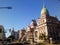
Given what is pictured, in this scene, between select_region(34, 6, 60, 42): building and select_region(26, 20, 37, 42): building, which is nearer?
select_region(34, 6, 60, 42): building

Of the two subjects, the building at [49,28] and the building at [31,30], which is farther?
the building at [31,30]

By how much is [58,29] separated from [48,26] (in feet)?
18.8

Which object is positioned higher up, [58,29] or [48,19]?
[48,19]

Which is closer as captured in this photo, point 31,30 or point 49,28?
point 49,28

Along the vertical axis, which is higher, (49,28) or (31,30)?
(49,28)

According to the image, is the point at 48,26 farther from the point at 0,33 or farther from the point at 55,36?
the point at 0,33

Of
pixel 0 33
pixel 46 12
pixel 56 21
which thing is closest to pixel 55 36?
pixel 56 21

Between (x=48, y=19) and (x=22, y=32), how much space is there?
24.0 meters

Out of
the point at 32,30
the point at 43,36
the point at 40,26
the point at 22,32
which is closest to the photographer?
the point at 43,36

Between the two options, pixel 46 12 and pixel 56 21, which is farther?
pixel 46 12

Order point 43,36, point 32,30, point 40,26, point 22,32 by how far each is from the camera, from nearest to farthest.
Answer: point 43,36
point 40,26
point 32,30
point 22,32

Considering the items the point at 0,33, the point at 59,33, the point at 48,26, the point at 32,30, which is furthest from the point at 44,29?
the point at 0,33

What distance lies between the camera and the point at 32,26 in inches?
3110

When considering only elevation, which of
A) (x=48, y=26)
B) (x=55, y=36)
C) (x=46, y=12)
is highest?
(x=46, y=12)
